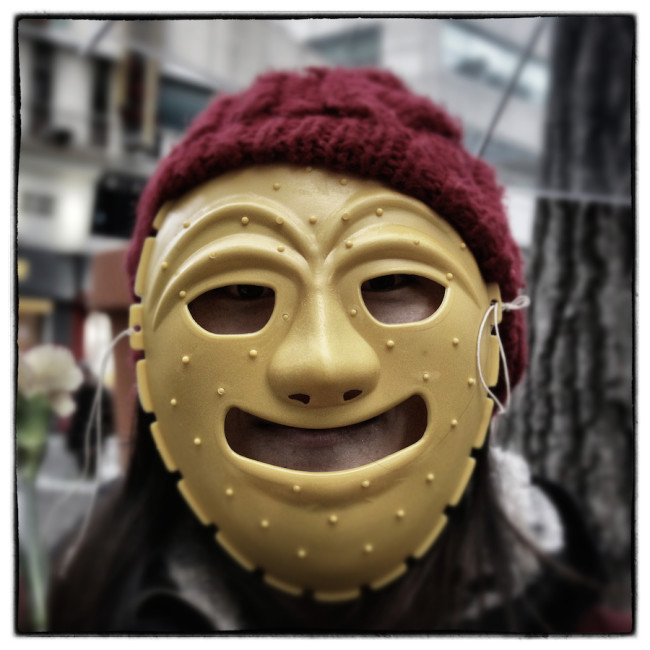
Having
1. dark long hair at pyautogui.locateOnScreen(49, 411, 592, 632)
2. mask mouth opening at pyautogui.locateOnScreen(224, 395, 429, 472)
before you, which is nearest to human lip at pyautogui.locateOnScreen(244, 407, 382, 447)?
mask mouth opening at pyautogui.locateOnScreen(224, 395, 429, 472)

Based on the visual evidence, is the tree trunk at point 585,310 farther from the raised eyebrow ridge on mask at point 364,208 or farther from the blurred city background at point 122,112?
the raised eyebrow ridge on mask at point 364,208

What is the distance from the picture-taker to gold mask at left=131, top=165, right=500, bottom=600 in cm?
70

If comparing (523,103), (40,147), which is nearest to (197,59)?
(40,147)

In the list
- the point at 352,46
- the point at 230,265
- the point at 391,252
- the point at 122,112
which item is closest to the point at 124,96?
the point at 122,112

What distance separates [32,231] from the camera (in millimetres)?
972

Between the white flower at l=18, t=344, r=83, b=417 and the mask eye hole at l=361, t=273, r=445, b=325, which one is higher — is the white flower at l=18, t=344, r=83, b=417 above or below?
below

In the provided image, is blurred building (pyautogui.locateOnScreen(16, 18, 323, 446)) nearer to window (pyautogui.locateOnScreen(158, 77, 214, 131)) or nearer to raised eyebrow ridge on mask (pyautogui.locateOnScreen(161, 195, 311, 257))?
window (pyautogui.locateOnScreen(158, 77, 214, 131))

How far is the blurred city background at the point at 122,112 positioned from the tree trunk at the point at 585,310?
16mm

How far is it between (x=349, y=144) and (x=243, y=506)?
17.5 inches

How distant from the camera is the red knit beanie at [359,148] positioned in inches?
29.2

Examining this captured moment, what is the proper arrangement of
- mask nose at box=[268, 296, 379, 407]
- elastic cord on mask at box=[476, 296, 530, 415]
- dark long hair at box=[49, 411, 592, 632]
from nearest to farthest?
mask nose at box=[268, 296, 379, 407] < elastic cord on mask at box=[476, 296, 530, 415] < dark long hair at box=[49, 411, 592, 632]

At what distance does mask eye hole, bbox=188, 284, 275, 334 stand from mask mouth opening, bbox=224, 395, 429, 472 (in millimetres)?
102

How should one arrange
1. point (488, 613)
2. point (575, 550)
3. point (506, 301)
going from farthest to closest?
point (575, 550) → point (488, 613) → point (506, 301)

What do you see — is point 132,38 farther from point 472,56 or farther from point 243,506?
point 243,506
